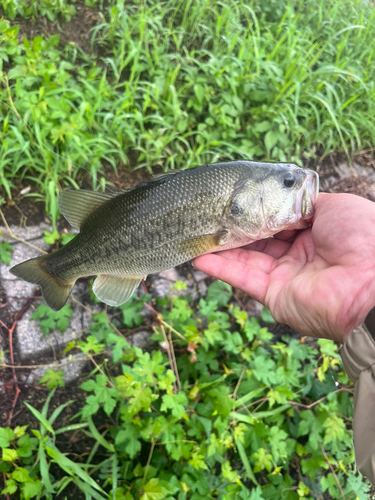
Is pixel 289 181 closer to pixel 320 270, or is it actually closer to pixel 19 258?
pixel 320 270

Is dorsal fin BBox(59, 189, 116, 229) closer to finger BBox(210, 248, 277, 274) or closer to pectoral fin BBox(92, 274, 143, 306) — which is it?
pectoral fin BBox(92, 274, 143, 306)

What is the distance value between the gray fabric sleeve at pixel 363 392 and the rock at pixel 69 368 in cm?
239

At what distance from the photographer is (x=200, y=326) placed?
348cm

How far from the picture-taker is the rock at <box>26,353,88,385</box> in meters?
3.08

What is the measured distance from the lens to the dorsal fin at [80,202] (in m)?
2.52

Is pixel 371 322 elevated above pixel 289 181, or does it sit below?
below

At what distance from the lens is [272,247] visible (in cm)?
285

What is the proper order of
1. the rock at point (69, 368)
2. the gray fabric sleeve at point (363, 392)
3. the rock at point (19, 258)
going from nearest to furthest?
the gray fabric sleeve at point (363, 392)
the rock at point (69, 368)
the rock at point (19, 258)

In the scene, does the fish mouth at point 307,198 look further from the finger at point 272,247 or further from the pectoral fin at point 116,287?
the pectoral fin at point 116,287

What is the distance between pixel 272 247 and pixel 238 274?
46cm

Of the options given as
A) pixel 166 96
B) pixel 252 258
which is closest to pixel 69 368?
pixel 252 258

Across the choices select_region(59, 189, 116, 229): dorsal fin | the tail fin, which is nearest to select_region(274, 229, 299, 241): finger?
select_region(59, 189, 116, 229): dorsal fin

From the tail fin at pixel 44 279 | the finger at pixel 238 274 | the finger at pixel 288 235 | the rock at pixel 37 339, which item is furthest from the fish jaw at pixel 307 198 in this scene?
the rock at pixel 37 339

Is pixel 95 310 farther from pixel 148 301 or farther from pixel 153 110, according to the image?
pixel 153 110
